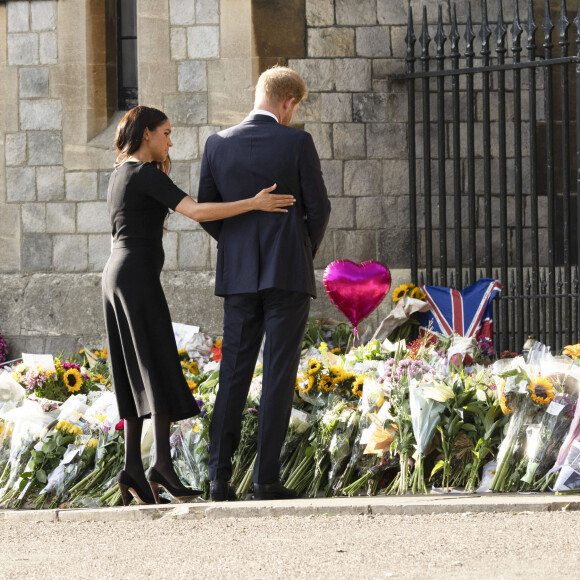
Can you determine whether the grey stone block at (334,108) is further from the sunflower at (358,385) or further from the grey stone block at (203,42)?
the sunflower at (358,385)

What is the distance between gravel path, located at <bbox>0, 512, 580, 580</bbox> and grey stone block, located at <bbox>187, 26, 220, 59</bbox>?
483 cm

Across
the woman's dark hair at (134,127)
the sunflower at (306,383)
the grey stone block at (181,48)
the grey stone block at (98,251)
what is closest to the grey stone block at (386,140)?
the grey stone block at (181,48)

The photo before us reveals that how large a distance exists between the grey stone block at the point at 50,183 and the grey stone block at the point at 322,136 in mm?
1931

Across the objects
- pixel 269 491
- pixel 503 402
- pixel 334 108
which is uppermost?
pixel 334 108

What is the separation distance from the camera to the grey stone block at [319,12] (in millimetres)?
8555

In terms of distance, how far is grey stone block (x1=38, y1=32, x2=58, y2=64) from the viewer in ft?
29.1

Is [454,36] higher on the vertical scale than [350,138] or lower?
higher

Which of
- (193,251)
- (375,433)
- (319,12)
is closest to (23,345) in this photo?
(193,251)

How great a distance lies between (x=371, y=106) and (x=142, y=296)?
165 inches

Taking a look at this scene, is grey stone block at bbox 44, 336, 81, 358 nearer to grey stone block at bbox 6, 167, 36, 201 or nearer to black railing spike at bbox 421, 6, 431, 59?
grey stone block at bbox 6, 167, 36, 201

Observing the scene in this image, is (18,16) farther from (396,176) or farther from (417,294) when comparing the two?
(417,294)

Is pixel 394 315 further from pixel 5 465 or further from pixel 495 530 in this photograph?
pixel 495 530

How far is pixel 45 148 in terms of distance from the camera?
8867mm

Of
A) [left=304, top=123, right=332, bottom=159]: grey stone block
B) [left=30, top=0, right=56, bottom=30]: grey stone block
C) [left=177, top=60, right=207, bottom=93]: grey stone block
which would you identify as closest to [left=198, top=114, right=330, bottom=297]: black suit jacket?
[left=304, top=123, right=332, bottom=159]: grey stone block
